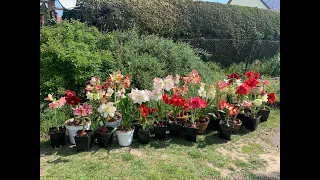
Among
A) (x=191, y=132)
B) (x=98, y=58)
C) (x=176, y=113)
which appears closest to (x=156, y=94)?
(x=176, y=113)

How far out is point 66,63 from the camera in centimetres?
461

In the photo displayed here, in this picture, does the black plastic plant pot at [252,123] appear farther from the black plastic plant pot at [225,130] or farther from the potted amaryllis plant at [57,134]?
the potted amaryllis plant at [57,134]

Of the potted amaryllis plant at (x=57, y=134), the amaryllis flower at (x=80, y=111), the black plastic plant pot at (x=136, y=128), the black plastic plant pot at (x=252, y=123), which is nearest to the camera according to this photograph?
the amaryllis flower at (x=80, y=111)

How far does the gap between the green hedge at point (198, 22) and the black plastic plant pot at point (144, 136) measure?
388 cm

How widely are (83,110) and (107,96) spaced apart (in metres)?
0.39

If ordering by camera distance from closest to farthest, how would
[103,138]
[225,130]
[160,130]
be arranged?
[103,138] → [160,130] → [225,130]

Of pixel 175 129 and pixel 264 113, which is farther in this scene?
pixel 264 113

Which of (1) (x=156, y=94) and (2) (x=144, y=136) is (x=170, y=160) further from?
(1) (x=156, y=94)

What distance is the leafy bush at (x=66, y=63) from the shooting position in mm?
4488

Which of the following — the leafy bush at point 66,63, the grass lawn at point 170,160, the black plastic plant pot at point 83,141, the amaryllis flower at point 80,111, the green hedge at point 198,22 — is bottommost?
the grass lawn at point 170,160

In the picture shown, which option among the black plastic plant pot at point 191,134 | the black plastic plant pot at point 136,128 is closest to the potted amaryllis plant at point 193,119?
the black plastic plant pot at point 191,134

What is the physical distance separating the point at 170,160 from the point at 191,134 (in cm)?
67
